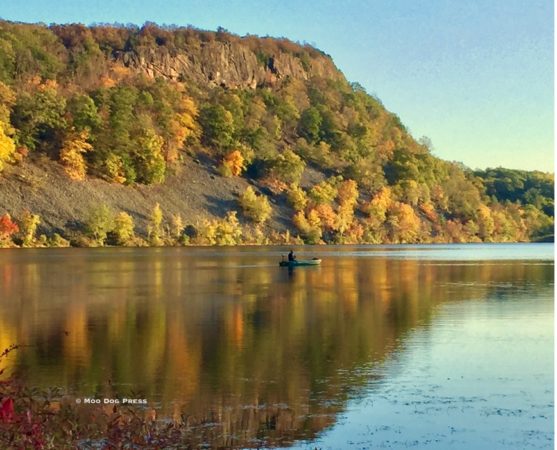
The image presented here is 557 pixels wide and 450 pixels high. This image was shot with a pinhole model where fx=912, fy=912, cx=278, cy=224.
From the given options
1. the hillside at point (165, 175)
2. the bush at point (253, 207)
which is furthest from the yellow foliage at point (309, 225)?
the bush at point (253, 207)

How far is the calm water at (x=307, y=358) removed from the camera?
57.2ft

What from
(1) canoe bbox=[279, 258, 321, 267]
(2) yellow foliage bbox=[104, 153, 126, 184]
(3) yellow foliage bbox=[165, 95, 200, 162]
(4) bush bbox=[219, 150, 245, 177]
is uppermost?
(3) yellow foliage bbox=[165, 95, 200, 162]

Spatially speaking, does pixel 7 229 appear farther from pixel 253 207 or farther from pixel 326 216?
pixel 326 216

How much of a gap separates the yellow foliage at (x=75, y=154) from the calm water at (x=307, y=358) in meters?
88.8

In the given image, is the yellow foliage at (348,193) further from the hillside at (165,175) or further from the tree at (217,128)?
the tree at (217,128)

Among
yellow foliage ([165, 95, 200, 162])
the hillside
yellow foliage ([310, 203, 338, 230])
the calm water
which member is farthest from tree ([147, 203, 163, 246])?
the calm water

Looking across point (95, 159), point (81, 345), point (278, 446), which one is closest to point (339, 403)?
point (278, 446)

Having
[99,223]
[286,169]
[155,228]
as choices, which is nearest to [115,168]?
[155,228]

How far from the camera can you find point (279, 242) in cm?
15300

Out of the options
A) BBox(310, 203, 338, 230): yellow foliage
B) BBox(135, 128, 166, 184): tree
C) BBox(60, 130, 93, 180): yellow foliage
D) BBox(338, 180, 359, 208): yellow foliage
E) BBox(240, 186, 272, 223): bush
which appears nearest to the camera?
BBox(60, 130, 93, 180): yellow foliage

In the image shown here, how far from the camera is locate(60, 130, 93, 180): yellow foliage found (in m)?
137

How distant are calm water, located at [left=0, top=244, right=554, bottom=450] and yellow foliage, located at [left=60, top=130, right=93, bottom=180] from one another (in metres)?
88.8

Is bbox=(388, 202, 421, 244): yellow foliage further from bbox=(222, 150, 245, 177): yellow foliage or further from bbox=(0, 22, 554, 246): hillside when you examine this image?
bbox=(222, 150, 245, 177): yellow foliage

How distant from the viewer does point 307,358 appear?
24.9 meters
